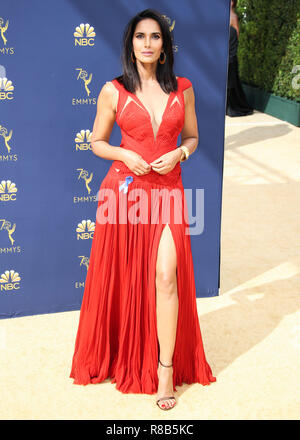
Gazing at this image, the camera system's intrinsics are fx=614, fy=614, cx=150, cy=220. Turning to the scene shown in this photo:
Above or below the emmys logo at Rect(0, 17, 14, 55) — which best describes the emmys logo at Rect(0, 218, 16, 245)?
below

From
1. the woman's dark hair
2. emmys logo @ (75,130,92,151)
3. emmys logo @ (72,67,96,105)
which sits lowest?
emmys logo @ (75,130,92,151)

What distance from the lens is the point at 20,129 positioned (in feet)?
13.7

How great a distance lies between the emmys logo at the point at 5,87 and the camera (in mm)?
4031

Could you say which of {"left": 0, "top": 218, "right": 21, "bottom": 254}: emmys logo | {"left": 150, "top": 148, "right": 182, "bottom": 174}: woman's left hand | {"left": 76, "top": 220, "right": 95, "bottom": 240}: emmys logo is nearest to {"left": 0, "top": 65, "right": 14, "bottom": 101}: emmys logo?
{"left": 0, "top": 218, "right": 21, "bottom": 254}: emmys logo

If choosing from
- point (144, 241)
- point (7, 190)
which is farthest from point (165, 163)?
point (7, 190)

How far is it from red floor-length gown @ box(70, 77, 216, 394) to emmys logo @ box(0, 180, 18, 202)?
997 millimetres

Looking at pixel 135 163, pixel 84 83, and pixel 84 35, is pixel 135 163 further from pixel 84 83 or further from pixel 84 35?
pixel 84 35

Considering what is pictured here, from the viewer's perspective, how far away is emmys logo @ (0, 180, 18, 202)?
427cm

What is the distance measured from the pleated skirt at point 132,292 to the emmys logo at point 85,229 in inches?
36.6

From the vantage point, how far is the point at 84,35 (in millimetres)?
4090

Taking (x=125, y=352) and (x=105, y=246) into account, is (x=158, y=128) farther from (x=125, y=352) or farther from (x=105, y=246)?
(x=125, y=352)

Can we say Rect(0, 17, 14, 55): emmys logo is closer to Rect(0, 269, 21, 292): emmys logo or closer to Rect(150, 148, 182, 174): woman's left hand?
Rect(150, 148, 182, 174): woman's left hand

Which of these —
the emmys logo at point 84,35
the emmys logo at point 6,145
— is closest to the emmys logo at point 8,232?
the emmys logo at point 6,145
